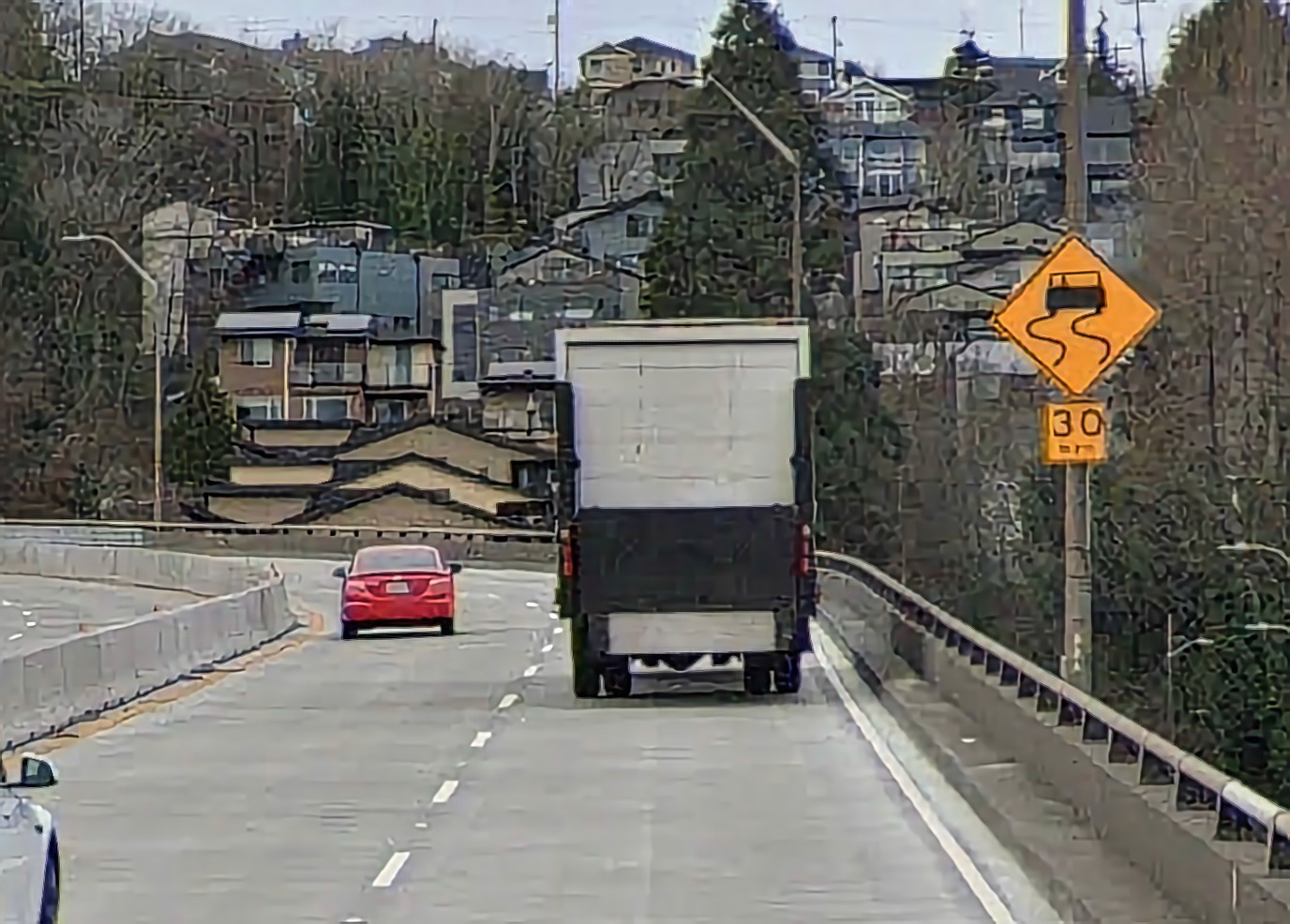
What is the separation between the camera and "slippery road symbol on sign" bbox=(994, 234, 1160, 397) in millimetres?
20266

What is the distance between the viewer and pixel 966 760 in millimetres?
19188

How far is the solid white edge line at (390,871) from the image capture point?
14500mm

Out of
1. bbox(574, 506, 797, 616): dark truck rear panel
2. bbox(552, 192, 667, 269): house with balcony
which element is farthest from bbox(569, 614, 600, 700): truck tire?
bbox(552, 192, 667, 269): house with balcony

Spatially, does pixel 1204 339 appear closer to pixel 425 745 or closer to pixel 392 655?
pixel 392 655

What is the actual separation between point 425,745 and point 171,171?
10630 centimetres

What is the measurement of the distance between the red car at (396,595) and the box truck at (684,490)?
49.2 ft

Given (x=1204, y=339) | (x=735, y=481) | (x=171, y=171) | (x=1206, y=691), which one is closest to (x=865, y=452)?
(x=1204, y=339)

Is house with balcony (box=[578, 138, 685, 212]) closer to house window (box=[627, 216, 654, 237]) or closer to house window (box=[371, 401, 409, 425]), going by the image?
house window (box=[627, 216, 654, 237])

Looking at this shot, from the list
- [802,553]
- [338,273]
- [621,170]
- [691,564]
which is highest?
[621,170]

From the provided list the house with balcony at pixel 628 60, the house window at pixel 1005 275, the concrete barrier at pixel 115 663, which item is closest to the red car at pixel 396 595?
the concrete barrier at pixel 115 663

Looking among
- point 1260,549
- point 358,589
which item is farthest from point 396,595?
point 1260,549

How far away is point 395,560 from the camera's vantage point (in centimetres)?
4209

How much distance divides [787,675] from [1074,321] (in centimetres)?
836

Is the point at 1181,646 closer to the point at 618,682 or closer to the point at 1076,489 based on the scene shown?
the point at 618,682
